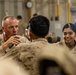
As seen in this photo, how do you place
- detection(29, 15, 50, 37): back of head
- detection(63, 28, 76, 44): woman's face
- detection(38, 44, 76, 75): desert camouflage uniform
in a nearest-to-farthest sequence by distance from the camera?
detection(38, 44, 76, 75): desert camouflage uniform < detection(29, 15, 50, 37): back of head < detection(63, 28, 76, 44): woman's face

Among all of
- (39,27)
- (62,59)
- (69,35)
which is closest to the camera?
(62,59)

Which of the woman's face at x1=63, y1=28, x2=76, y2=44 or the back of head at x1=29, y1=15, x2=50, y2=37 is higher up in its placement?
the back of head at x1=29, y1=15, x2=50, y2=37

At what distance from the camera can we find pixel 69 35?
11.7 ft

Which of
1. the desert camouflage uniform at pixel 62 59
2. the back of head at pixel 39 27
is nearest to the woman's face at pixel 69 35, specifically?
the back of head at pixel 39 27

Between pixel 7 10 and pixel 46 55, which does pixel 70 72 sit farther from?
pixel 7 10

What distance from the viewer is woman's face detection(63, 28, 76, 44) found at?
350 centimetres

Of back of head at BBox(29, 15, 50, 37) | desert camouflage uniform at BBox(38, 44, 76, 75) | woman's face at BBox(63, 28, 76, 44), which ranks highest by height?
desert camouflage uniform at BBox(38, 44, 76, 75)

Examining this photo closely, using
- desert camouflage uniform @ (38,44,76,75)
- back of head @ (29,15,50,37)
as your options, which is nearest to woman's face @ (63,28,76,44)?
back of head @ (29,15,50,37)

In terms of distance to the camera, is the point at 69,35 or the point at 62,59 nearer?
Result: the point at 62,59

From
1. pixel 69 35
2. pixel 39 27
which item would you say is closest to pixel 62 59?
pixel 39 27

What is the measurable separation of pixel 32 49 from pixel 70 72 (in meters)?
1.37

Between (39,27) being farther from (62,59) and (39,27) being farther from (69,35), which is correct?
(62,59)

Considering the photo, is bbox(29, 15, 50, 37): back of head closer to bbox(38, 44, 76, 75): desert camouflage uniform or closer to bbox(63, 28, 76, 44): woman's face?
bbox(63, 28, 76, 44): woman's face

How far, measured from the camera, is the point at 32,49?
2.03 metres
